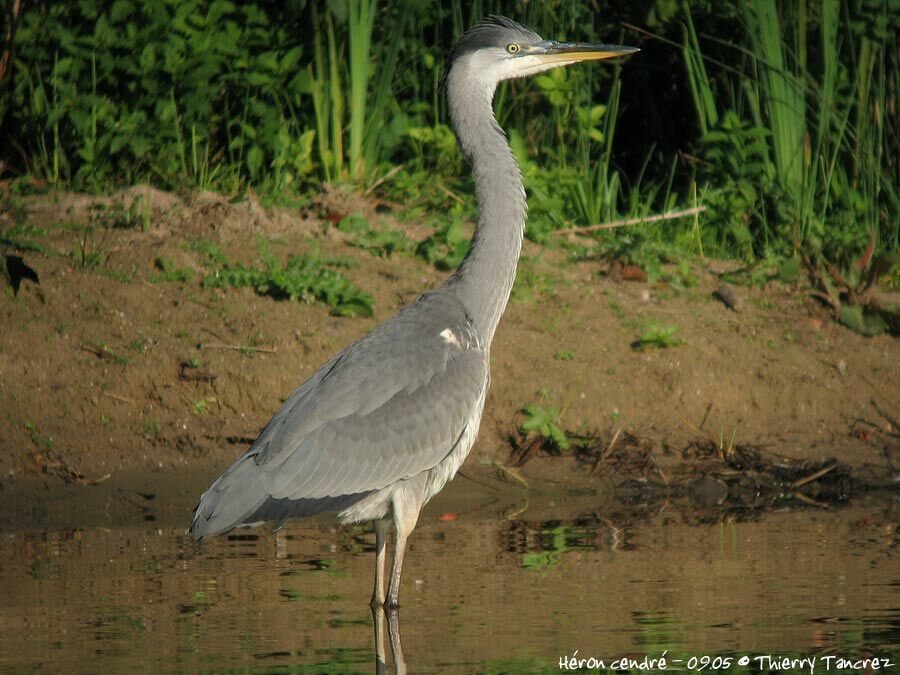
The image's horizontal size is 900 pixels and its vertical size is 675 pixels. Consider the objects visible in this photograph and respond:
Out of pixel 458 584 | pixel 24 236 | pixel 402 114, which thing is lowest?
pixel 458 584

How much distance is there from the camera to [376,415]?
573 cm

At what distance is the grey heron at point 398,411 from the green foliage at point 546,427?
3.48 feet

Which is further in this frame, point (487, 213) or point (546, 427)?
point (546, 427)

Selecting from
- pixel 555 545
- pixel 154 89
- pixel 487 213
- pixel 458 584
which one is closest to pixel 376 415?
pixel 458 584

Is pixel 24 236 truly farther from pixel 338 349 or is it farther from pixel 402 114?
pixel 402 114

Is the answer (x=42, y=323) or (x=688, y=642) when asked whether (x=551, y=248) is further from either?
(x=688, y=642)

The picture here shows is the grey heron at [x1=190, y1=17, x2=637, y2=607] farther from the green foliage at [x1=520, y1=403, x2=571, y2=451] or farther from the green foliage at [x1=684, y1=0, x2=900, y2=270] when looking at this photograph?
the green foliage at [x1=684, y1=0, x2=900, y2=270]

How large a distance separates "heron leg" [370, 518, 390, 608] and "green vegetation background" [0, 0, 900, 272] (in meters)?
3.49

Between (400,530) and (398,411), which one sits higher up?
(398,411)

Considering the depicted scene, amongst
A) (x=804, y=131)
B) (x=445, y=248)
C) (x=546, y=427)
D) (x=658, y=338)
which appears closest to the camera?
(x=546, y=427)

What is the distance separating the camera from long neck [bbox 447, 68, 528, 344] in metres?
6.14

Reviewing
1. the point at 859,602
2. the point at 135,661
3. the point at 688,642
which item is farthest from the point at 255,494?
the point at 859,602

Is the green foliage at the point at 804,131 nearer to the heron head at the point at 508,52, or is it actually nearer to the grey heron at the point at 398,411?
the heron head at the point at 508,52

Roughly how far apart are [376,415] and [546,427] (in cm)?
170
